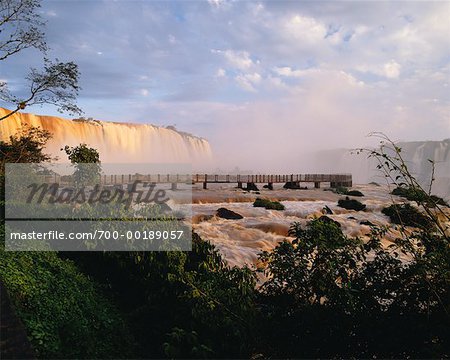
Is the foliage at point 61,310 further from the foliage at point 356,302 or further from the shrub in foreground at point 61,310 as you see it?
the foliage at point 356,302

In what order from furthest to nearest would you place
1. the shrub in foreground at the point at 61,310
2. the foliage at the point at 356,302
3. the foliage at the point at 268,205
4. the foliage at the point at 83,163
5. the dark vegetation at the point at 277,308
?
1. the foliage at the point at 268,205
2. the foliage at the point at 83,163
3. the shrub in foreground at the point at 61,310
4. the dark vegetation at the point at 277,308
5. the foliage at the point at 356,302

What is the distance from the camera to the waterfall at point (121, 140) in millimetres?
61341

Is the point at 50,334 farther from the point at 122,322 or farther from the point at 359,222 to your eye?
the point at 359,222

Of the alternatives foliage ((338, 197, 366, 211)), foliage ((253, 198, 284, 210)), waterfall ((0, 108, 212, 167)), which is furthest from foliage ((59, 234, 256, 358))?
waterfall ((0, 108, 212, 167))

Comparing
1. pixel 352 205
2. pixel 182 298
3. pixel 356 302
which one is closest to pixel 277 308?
pixel 356 302

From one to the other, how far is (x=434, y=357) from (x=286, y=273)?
2.47 meters

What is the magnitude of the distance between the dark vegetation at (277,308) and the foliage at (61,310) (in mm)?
Result: 22

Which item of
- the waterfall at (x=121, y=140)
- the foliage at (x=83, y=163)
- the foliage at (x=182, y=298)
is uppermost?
the waterfall at (x=121, y=140)

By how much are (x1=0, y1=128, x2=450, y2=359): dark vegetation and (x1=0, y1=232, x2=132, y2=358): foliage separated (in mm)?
22

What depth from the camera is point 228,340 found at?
5.81 meters

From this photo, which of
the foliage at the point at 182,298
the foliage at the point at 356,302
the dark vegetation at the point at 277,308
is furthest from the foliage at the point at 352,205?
the foliage at the point at 356,302

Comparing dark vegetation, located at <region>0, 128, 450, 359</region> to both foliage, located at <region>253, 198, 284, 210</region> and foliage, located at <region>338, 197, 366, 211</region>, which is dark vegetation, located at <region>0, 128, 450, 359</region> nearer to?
foliage, located at <region>253, 198, 284, 210</region>

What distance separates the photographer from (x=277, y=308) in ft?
20.6

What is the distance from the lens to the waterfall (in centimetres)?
6134
